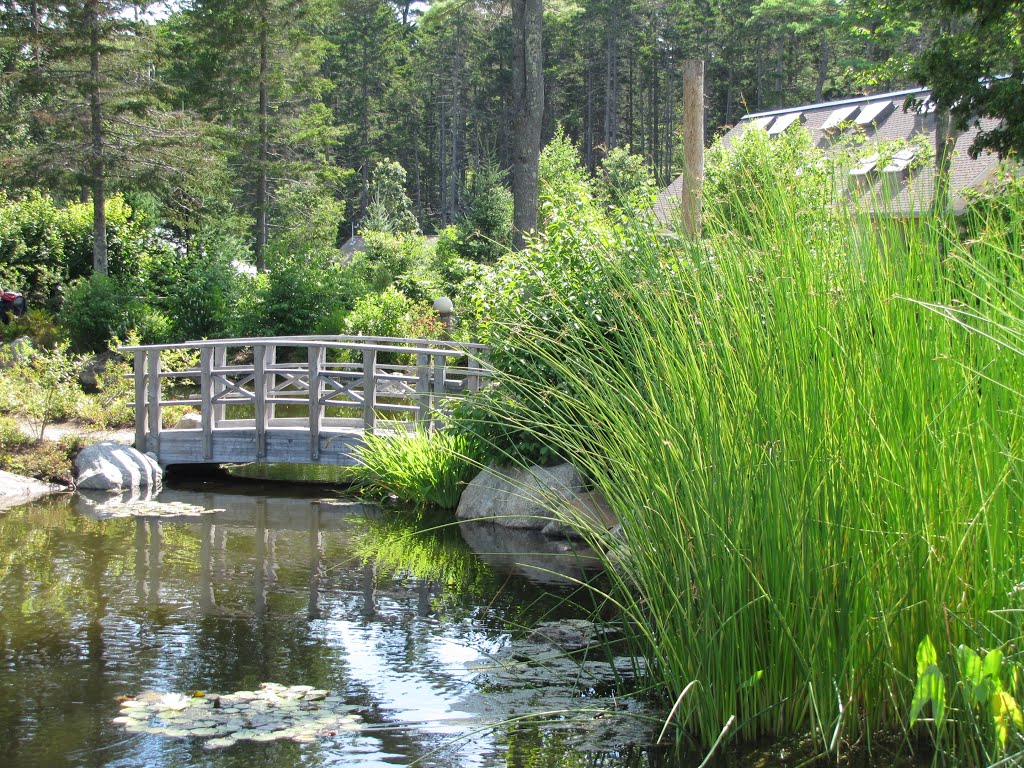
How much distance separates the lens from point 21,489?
35.3ft

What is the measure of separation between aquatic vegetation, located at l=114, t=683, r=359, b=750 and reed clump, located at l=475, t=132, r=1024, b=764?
1.79m

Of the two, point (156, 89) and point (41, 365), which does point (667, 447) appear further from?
point (156, 89)

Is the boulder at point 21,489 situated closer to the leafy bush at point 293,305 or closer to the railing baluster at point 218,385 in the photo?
the railing baluster at point 218,385

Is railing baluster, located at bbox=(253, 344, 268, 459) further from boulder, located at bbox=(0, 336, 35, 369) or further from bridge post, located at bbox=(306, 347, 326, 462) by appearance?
boulder, located at bbox=(0, 336, 35, 369)

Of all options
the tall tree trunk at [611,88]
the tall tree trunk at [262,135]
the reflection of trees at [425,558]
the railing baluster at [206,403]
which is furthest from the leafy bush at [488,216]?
the tall tree trunk at [611,88]

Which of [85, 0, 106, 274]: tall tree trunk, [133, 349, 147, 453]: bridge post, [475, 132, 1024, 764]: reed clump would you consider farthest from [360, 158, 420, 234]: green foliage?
[475, 132, 1024, 764]: reed clump

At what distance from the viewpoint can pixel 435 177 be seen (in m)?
57.3

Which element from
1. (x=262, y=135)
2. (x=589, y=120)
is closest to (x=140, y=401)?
(x=262, y=135)

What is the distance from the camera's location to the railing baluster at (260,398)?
1153 cm

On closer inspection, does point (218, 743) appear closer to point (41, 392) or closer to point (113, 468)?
point (113, 468)

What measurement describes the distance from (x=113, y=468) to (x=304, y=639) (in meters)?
6.23

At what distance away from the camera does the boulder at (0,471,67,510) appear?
34.4 feet

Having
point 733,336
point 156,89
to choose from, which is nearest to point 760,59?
point 156,89

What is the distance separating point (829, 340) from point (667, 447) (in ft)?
2.02
